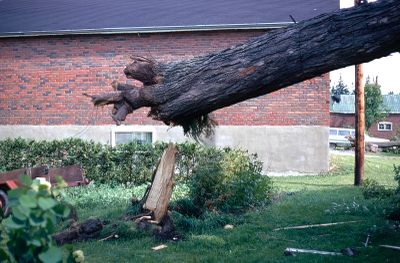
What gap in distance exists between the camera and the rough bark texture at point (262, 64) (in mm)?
4445

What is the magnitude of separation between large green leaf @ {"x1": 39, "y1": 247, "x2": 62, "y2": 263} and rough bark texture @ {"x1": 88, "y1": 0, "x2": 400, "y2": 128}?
306 centimetres

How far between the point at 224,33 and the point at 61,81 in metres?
6.15

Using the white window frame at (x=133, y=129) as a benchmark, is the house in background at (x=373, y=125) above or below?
above

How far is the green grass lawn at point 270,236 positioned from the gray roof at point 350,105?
45.2 metres

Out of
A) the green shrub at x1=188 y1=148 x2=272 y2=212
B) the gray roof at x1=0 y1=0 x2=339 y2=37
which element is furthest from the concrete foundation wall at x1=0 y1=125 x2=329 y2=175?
the green shrub at x1=188 y1=148 x2=272 y2=212

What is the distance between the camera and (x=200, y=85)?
192 inches

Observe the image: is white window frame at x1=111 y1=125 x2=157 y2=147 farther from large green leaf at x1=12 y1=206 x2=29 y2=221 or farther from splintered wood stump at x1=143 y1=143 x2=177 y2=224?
large green leaf at x1=12 y1=206 x2=29 y2=221

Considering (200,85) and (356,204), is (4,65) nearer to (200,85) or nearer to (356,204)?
(356,204)

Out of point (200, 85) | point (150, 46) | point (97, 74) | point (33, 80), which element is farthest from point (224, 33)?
point (200, 85)

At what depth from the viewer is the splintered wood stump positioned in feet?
27.1

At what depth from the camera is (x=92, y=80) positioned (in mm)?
17406

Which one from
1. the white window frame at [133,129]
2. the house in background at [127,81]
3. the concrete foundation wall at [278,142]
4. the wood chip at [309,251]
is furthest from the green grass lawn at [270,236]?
the white window frame at [133,129]

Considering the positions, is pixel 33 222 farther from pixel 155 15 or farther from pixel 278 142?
pixel 155 15

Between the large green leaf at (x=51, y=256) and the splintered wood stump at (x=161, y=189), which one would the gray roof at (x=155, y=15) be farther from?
the large green leaf at (x=51, y=256)
